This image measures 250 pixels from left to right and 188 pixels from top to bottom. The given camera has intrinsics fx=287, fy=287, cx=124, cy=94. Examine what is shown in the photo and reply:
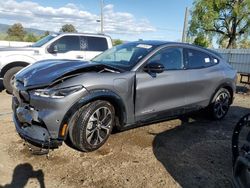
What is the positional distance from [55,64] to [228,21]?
Result: 3530 centimetres

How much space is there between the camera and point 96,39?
9.47 meters

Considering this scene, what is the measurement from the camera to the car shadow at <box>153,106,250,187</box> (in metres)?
3.62

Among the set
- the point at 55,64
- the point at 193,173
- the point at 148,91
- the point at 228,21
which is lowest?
the point at 193,173

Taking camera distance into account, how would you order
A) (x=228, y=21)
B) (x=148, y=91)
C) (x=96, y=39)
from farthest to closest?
1. (x=228, y=21)
2. (x=96, y=39)
3. (x=148, y=91)

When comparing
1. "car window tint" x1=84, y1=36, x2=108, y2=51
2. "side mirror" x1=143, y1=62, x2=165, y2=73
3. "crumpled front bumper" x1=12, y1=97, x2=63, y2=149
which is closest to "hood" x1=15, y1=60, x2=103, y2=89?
"crumpled front bumper" x1=12, y1=97, x2=63, y2=149

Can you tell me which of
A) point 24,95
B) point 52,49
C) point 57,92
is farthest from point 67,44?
point 57,92

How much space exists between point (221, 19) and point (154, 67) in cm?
3445

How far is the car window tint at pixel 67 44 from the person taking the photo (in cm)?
880

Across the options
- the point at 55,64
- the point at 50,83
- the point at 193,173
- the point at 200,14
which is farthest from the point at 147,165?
the point at 200,14

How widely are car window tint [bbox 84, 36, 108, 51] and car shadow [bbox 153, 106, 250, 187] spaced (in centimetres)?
450

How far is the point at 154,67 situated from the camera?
4.49 m

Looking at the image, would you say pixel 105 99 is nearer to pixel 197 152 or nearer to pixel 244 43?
pixel 197 152

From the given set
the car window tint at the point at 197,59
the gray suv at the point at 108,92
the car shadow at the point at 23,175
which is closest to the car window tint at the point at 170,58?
the gray suv at the point at 108,92

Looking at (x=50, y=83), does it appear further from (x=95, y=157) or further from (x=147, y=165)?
→ (x=147, y=165)
